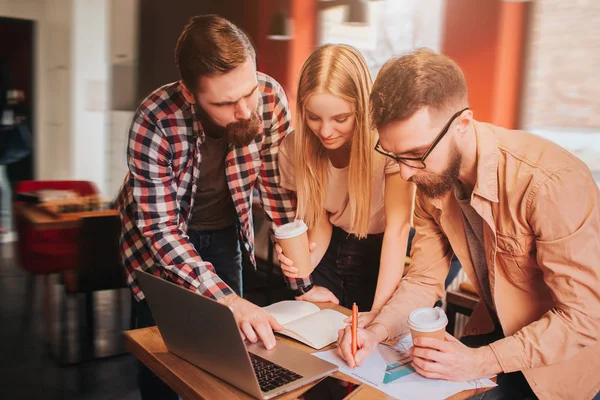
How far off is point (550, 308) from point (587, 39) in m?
2.12

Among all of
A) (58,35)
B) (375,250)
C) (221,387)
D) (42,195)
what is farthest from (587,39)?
(58,35)

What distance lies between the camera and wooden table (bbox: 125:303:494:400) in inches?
47.1

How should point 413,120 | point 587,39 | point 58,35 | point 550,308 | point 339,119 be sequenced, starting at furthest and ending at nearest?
point 58,35
point 587,39
point 339,119
point 550,308
point 413,120

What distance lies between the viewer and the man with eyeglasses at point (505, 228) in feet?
4.30

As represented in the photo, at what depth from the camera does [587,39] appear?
306cm

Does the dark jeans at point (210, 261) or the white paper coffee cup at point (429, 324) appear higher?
the white paper coffee cup at point (429, 324)

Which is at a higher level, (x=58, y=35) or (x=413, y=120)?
(x=58, y=35)

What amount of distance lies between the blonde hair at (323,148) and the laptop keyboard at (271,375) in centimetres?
72

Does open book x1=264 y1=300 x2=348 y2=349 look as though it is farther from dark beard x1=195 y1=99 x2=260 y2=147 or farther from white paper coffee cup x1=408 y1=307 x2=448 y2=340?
dark beard x1=195 y1=99 x2=260 y2=147

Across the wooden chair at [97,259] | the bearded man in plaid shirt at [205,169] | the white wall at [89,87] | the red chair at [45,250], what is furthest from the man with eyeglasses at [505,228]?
the white wall at [89,87]

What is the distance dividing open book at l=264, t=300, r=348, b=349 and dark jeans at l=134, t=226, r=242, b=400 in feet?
1.97

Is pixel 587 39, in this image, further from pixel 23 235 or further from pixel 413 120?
pixel 23 235

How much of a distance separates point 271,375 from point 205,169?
1.05 m

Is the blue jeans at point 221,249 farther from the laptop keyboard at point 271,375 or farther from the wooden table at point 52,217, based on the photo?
the wooden table at point 52,217
